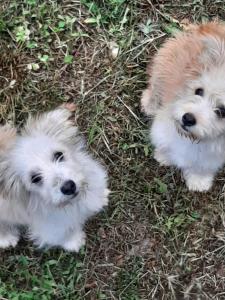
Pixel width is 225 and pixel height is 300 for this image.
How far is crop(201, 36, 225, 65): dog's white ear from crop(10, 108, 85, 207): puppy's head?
83 cm

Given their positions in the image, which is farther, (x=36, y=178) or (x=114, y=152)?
(x=114, y=152)

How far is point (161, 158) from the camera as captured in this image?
389 cm

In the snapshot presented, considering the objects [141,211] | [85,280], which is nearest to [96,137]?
[141,211]

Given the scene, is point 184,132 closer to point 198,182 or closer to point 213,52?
point 213,52

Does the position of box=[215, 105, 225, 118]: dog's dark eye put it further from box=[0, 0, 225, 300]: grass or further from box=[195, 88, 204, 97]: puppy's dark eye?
box=[0, 0, 225, 300]: grass

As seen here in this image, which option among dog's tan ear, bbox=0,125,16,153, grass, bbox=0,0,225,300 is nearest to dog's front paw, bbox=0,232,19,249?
grass, bbox=0,0,225,300

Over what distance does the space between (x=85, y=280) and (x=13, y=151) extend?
4.11 feet

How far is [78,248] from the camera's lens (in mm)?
3758

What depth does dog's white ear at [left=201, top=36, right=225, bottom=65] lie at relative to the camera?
299 cm

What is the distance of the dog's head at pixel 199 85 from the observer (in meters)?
2.97

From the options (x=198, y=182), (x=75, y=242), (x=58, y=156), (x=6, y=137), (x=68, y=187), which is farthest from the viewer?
(x=198, y=182)

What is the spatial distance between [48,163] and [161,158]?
119cm

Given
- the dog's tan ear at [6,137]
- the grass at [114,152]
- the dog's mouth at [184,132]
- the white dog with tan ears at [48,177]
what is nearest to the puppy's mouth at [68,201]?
the white dog with tan ears at [48,177]

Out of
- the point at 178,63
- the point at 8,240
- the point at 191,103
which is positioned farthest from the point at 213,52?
the point at 8,240
